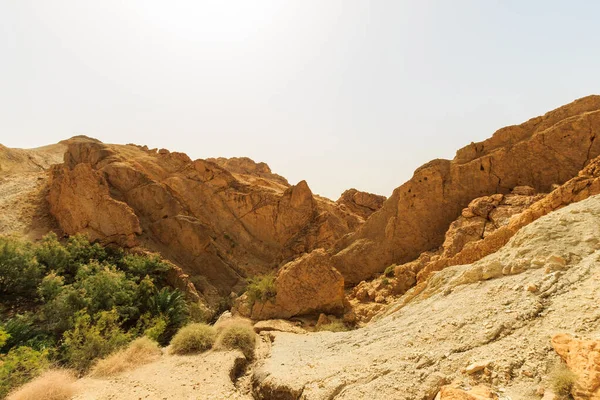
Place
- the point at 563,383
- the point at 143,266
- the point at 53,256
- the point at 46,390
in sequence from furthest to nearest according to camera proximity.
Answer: the point at 143,266, the point at 53,256, the point at 46,390, the point at 563,383

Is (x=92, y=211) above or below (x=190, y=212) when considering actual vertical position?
above

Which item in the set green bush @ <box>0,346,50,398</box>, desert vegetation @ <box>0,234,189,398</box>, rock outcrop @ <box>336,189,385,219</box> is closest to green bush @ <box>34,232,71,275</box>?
desert vegetation @ <box>0,234,189,398</box>

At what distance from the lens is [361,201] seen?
123ft

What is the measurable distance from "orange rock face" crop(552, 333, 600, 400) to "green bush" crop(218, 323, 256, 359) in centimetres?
816

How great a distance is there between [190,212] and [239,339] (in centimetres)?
1848

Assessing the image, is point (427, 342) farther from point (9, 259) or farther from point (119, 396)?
point (9, 259)

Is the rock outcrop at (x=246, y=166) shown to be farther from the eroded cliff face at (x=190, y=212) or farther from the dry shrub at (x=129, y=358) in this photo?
the dry shrub at (x=129, y=358)

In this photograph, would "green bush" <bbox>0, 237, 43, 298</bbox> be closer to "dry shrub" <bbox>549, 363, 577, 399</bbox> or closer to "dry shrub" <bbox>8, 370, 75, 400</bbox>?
"dry shrub" <bbox>8, 370, 75, 400</bbox>

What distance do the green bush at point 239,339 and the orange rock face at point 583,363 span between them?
26.8ft

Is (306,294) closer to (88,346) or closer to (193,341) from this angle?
(193,341)

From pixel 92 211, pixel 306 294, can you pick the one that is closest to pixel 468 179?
pixel 306 294

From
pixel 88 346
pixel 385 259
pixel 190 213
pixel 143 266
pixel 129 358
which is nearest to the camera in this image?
pixel 129 358

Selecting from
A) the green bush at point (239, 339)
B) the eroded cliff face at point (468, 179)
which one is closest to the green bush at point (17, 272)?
the green bush at point (239, 339)

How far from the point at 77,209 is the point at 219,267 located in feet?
32.6
